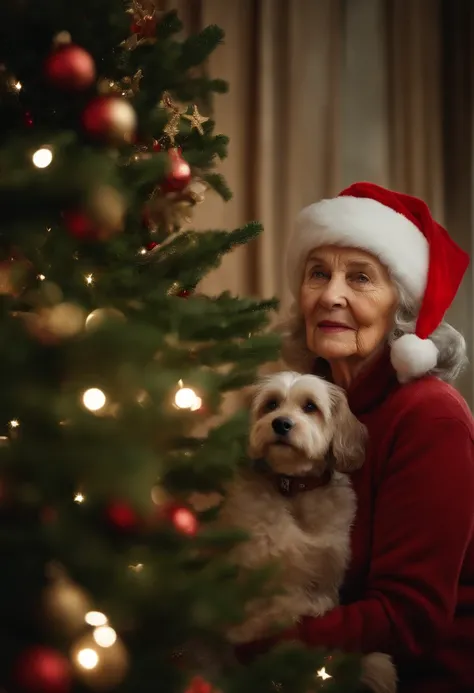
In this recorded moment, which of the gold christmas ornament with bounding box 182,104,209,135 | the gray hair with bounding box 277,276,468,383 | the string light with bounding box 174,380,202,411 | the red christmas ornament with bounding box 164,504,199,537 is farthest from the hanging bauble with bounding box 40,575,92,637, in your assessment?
the gray hair with bounding box 277,276,468,383

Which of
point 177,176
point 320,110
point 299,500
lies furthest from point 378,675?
point 320,110

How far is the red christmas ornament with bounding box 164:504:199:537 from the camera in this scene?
0.92 meters

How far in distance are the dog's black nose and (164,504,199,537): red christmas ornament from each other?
464 mm

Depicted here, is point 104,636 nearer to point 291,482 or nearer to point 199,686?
point 199,686

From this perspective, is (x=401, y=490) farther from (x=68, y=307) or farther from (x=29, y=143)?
(x=29, y=143)

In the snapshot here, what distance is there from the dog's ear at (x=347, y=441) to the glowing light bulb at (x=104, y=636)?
0.73 metres

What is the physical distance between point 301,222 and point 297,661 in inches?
43.7

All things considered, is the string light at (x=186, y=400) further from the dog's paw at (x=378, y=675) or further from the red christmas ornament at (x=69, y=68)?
the dog's paw at (x=378, y=675)

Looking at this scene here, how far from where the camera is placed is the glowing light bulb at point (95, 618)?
2.64 ft

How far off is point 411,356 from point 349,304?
0.20 metres

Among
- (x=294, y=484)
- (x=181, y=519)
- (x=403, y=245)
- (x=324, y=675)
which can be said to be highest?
(x=403, y=245)

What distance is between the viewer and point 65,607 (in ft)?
2.53

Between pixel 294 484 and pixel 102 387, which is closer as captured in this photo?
pixel 102 387

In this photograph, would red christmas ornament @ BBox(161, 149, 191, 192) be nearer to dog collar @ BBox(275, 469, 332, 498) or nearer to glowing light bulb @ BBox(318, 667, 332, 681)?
dog collar @ BBox(275, 469, 332, 498)
